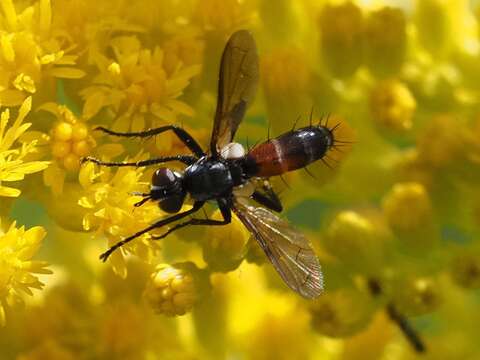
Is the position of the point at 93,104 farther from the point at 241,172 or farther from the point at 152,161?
the point at 241,172

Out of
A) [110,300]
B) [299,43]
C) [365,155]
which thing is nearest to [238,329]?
[110,300]

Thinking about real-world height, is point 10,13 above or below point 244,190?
above

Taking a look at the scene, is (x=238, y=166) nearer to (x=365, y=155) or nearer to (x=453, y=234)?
(x=365, y=155)

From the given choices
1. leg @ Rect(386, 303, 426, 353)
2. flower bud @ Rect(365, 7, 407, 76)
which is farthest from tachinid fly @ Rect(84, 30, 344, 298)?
leg @ Rect(386, 303, 426, 353)

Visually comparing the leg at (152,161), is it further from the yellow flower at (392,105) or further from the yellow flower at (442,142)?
the yellow flower at (442,142)

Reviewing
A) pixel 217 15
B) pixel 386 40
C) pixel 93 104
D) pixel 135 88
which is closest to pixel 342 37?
pixel 386 40

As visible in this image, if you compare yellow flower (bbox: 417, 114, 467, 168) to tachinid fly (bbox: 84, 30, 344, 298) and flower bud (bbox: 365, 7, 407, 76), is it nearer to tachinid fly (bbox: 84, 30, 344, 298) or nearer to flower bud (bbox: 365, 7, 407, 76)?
flower bud (bbox: 365, 7, 407, 76)
